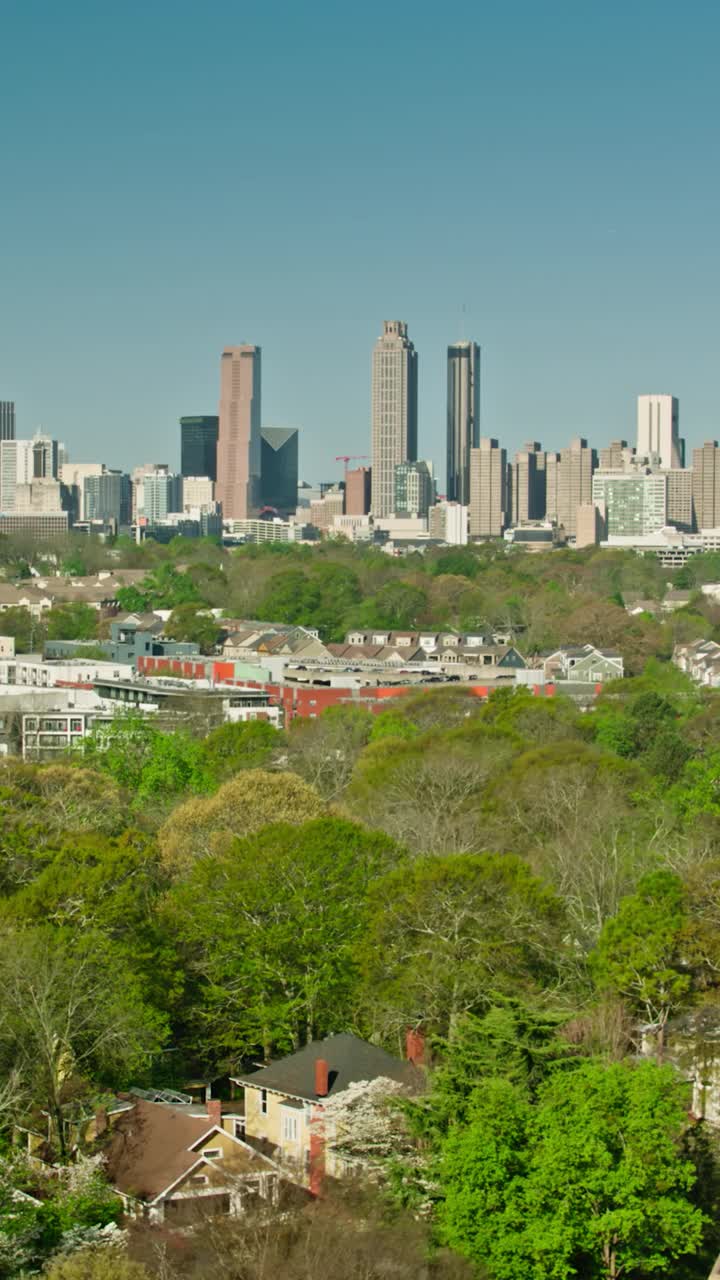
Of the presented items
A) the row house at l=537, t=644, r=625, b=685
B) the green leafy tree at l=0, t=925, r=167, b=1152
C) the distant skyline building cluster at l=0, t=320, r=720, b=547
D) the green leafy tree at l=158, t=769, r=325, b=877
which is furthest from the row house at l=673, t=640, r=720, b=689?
the distant skyline building cluster at l=0, t=320, r=720, b=547

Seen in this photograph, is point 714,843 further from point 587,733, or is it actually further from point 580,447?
point 580,447

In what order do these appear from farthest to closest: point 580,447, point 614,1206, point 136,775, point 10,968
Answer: point 580,447 < point 136,775 < point 10,968 < point 614,1206

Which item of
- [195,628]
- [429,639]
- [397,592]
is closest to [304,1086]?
[429,639]

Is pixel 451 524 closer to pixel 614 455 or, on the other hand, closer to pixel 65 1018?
pixel 614 455

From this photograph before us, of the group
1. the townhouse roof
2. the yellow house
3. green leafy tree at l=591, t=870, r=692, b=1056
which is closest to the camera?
the townhouse roof

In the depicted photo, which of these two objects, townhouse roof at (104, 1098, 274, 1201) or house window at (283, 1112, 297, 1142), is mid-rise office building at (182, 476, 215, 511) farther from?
townhouse roof at (104, 1098, 274, 1201)

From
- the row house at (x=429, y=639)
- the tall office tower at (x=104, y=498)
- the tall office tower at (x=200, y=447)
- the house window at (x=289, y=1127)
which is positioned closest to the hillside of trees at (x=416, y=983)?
the house window at (x=289, y=1127)

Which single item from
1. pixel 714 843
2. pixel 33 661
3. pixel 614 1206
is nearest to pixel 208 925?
pixel 614 1206
